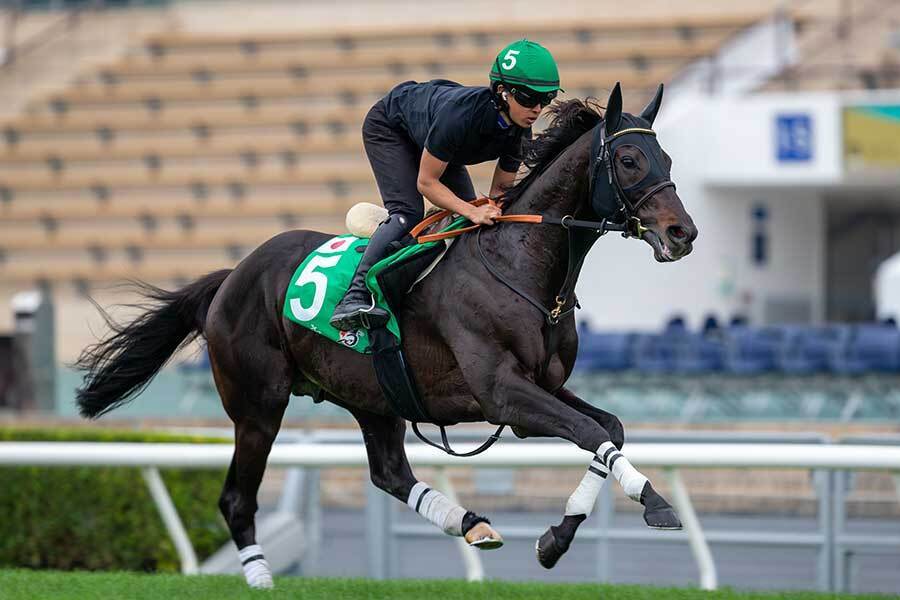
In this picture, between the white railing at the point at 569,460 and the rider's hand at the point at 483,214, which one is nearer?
the rider's hand at the point at 483,214

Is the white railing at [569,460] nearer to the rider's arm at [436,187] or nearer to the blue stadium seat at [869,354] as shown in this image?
the rider's arm at [436,187]

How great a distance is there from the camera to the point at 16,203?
24031mm

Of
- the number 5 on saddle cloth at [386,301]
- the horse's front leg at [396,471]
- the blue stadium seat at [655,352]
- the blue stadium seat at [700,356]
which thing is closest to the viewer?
the number 5 on saddle cloth at [386,301]

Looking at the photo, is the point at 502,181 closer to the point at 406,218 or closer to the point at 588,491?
the point at 406,218

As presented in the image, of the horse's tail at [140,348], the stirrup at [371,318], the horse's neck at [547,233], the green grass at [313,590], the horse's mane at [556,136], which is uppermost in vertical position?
the horse's mane at [556,136]

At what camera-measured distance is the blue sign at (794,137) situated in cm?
1820

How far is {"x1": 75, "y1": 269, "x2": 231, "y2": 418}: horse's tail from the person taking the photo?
6.09 meters

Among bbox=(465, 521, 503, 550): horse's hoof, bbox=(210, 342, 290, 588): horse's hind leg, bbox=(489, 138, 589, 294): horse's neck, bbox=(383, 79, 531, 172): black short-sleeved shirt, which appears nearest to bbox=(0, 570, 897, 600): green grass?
bbox=(210, 342, 290, 588): horse's hind leg

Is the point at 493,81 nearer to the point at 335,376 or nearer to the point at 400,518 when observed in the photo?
the point at 335,376

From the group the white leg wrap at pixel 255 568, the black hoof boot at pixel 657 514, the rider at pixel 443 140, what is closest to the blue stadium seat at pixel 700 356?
the white leg wrap at pixel 255 568

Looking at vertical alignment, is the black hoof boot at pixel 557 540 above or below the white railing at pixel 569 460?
above

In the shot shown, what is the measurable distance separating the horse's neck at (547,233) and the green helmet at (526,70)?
11.5 inches

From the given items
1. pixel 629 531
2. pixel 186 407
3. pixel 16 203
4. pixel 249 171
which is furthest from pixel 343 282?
pixel 16 203

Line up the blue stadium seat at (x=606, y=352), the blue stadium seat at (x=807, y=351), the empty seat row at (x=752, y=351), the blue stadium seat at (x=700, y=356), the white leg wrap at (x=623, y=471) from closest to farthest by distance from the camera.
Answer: the white leg wrap at (x=623, y=471), the empty seat row at (x=752, y=351), the blue stadium seat at (x=807, y=351), the blue stadium seat at (x=700, y=356), the blue stadium seat at (x=606, y=352)
